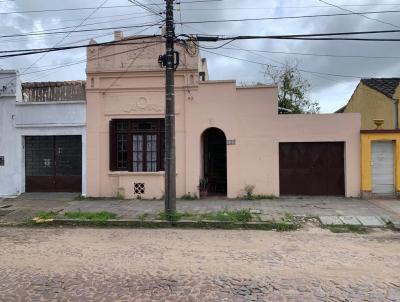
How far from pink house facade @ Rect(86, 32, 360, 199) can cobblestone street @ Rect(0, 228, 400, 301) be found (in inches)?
235

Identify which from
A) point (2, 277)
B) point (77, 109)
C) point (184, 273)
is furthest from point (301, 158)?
point (2, 277)

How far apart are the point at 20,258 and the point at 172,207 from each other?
192 inches

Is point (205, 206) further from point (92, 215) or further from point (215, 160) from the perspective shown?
point (215, 160)

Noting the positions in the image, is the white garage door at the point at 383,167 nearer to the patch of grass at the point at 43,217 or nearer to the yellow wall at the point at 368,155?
the yellow wall at the point at 368,155

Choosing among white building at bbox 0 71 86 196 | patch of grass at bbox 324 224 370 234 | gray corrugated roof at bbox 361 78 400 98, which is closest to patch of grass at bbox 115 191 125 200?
white building at bbox 0 71 86 196

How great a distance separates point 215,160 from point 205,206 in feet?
13.8

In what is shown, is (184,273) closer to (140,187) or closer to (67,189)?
(140,187)

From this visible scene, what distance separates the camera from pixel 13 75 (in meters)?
17.2

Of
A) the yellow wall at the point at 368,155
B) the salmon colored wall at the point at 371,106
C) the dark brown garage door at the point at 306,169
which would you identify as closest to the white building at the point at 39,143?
the dark brown garage door at the point at 306,169

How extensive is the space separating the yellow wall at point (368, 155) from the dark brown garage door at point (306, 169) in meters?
0.95

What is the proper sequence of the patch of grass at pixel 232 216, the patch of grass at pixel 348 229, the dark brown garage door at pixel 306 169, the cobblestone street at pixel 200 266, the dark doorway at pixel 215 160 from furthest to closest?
the dark doorway at pixel 215 160
the dark brown garage door at pixel 306 169
the patch of grass at pixel 232 216
the patch of grass at pixel 348 229
the cobblestone street at pixel 200 266

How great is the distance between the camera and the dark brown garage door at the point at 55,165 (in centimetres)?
1756

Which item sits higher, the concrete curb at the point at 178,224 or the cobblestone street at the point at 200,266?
the concrete curb at the point at 178,224

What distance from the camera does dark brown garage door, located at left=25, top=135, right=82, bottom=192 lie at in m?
17.6
